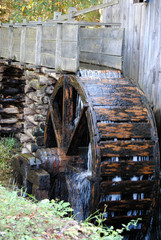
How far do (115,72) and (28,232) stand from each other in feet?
11.8

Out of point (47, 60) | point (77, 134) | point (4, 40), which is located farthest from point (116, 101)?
point (4, 40)

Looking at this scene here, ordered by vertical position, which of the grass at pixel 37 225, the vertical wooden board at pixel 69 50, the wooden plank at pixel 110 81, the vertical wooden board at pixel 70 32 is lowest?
the grass at pixel 37 225

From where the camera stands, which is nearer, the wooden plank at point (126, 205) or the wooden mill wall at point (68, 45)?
the wooden plank at point (126, 205)

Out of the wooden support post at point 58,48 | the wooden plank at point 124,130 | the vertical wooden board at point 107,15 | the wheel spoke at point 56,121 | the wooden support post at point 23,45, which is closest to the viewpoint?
the wooden plank at point 124,130

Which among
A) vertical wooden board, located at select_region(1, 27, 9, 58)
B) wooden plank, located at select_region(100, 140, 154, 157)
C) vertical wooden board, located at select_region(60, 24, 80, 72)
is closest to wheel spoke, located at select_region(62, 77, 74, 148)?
vertical wooden board, located at select_region(60, 24, 80, 72)

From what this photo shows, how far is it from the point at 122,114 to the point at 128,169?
2.57 ft

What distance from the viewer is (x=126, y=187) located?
5.10 metres

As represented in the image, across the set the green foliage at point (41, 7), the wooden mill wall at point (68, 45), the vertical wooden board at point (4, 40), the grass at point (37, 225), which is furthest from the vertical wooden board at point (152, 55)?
the green foliage at point (41, 7)

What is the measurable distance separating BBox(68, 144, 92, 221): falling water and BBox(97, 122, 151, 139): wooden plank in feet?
1.70

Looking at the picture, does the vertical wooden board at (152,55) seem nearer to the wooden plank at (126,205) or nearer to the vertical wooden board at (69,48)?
the vertical wooden board at (69,48)

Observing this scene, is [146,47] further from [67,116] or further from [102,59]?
[67,116]

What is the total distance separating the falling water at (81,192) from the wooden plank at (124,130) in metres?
0.52

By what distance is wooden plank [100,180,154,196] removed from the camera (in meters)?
5.01

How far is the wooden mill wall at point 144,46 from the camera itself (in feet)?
18.7
